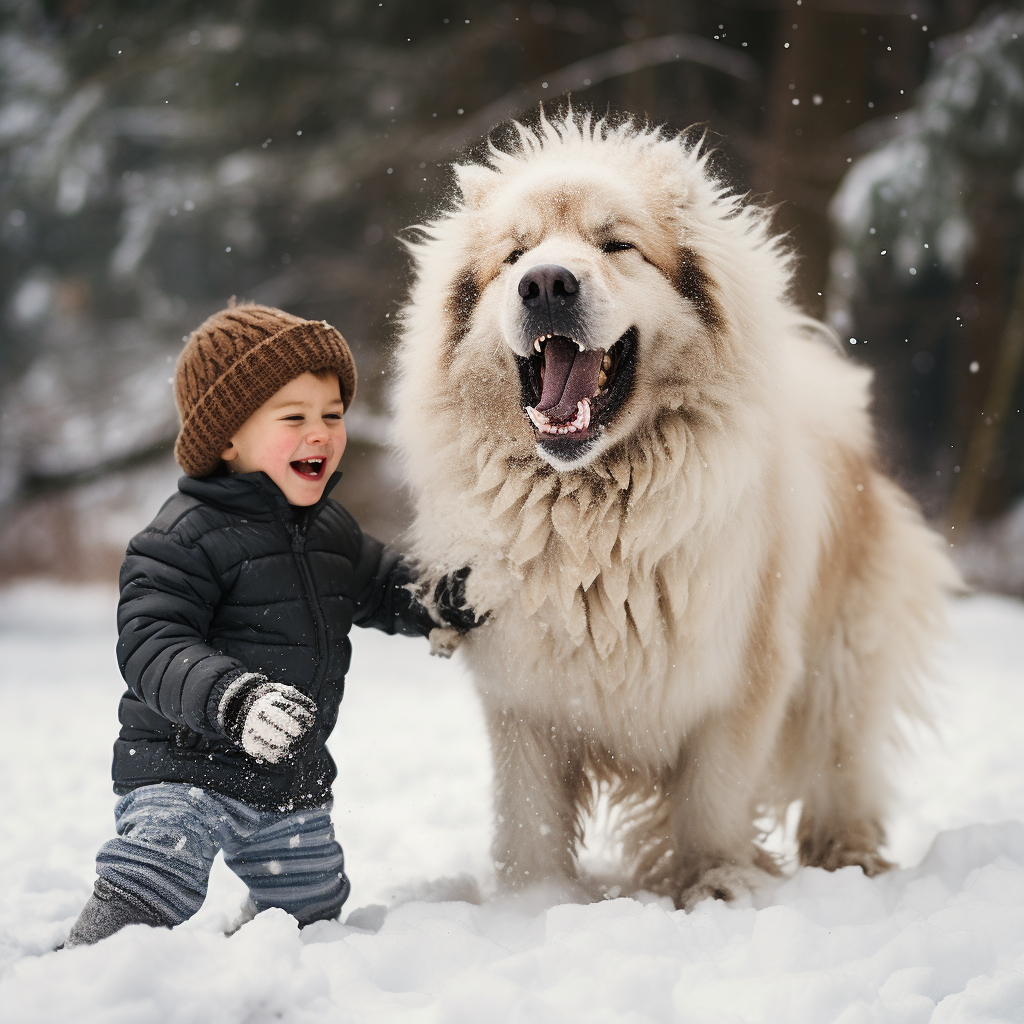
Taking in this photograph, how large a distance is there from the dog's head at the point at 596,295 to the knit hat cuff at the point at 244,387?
1.18ft

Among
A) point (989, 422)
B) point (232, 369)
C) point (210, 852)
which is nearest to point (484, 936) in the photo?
point (210, 852)

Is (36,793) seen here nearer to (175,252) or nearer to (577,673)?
(577,673)

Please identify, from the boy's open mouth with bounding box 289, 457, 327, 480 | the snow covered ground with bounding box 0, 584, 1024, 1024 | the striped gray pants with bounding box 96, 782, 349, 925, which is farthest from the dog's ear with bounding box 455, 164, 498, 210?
the snow covered ground with bounding box 0, 584, 1024, 1024

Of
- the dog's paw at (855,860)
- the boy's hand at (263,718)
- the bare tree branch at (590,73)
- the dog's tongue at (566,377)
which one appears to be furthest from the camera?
the bare tree branch at (590,73)

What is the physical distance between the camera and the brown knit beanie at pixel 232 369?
1909mm

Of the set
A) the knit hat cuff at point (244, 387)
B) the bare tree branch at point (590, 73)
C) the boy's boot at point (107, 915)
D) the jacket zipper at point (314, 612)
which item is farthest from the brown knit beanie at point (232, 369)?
the bare tree branch at point (590, 73)

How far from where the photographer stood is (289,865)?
192 cm

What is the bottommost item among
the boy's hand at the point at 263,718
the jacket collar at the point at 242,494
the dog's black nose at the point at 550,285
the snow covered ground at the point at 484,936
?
the snow covered ground at the point at 484,936

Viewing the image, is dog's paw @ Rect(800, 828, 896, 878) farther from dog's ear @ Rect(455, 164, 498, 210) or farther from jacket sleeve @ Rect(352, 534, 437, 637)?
dog's ear @ Rect(455, 164, 498, 210)

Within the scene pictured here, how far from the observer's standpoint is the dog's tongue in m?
1.99

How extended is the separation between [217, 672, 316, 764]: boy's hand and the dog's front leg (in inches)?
27.9

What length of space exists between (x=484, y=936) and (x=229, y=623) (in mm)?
795

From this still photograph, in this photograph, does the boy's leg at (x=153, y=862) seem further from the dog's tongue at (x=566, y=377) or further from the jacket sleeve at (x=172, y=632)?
the dog's tongue at (x=566, y=377)

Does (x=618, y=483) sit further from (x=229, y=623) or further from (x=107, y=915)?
(x=107, y=915)
